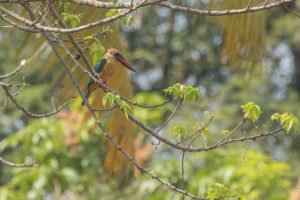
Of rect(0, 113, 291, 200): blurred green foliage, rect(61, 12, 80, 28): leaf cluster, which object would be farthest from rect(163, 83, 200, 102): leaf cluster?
rect(0, 113, 291, 200): blurred green foliage

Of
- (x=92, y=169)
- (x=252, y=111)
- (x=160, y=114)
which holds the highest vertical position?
(x=160, y=114)

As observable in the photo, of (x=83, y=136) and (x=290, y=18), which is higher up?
(x=290, y=18)

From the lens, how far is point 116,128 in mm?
4277

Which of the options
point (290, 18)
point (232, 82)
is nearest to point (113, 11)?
point (232, 82)

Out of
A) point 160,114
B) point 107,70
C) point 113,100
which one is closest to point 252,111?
point 113,100

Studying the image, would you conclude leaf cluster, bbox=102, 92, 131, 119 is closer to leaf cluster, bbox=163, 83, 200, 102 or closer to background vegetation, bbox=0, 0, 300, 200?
leaf cluster, bbox=163, 83, 200, 102

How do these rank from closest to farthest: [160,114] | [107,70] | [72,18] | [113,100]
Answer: [113,100], [72,18], [107,70], [160,114]

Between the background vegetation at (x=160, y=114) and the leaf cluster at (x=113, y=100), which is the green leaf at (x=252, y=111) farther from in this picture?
the leaf cluster at (x=113, y=100)

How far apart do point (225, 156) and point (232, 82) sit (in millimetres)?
4616

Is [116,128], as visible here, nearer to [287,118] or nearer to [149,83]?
[287,118]

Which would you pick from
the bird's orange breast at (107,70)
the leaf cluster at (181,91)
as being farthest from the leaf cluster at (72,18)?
the bird's orange breast at (107,70)

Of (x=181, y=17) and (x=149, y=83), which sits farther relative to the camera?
(x=149, y=83)

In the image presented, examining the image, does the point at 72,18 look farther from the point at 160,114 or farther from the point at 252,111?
the point at 160,114

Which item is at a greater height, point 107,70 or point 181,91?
point 107,70
